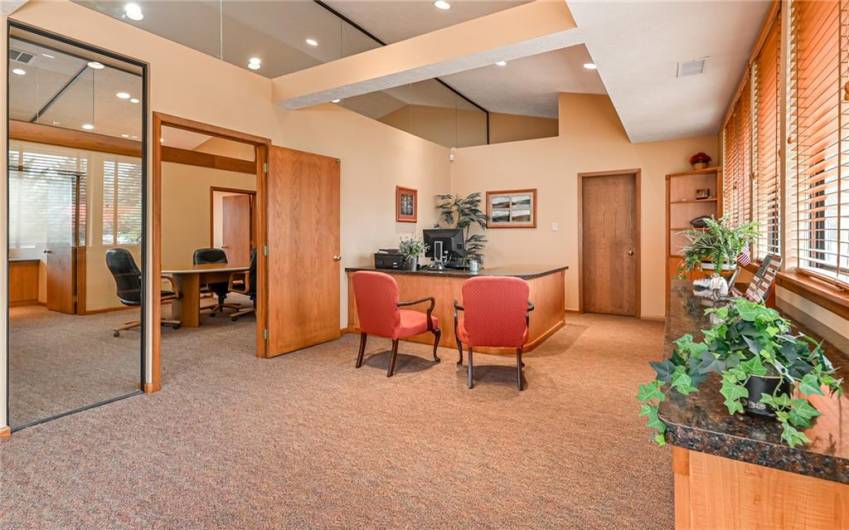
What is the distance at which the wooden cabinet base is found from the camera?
0.81 metres

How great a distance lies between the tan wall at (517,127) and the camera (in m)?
7.38

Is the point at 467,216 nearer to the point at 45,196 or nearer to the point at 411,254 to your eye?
the point at 411,254

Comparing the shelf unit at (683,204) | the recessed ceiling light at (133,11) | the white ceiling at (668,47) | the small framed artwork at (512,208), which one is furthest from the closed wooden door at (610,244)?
the recessed ceiling light at (133,11)

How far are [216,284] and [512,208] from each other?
15.8ft

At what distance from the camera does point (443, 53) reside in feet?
10.7

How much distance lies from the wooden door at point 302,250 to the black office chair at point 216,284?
2.42 meters

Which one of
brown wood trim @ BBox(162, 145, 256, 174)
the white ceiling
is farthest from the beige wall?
the white ceiling

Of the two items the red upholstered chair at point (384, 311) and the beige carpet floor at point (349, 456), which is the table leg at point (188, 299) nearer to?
the beige carpet floor at point (349, 456)

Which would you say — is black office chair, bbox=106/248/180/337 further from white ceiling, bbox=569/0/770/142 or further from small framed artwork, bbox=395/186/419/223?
white ceiling, bbox=569/0/770/142

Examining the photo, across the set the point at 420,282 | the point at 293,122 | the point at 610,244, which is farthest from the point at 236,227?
the point at 610,244

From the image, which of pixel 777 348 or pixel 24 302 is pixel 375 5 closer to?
pixel 24 302

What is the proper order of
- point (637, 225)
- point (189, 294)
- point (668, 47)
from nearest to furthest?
point (668, 47)
point (189, 294)
point (637, 225)

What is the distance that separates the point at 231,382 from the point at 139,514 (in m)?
1.75

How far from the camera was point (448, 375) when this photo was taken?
12.2ft
